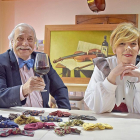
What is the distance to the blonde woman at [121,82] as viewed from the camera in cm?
177

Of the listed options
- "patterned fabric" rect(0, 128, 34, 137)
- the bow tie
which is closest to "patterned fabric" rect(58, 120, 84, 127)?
"patterned fabric" rect(0, 128, 34, 137)

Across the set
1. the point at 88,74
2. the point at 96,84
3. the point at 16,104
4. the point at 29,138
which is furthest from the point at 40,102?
the point at 88,74

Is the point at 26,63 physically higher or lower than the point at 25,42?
lower

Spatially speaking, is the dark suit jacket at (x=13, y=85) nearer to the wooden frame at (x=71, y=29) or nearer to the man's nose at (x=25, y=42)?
the man's nose at (x=25, y=42)

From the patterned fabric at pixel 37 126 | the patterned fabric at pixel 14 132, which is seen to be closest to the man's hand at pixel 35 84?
the patterned fabric at pixel 37 126

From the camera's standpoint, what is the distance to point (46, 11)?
18.2 ft

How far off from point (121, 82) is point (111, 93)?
183mm

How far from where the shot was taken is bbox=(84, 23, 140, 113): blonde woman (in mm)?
1768

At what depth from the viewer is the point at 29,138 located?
3.51 feet

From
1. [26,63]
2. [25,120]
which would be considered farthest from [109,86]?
[26,63]

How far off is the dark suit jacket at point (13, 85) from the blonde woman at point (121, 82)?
0.50 meters

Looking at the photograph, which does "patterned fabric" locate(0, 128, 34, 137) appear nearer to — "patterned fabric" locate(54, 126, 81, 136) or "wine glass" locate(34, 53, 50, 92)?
"patterned fabric" locate(54, 126, 81, 136)

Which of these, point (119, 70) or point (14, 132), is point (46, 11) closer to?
point (119, 70)

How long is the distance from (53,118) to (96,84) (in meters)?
0.55
